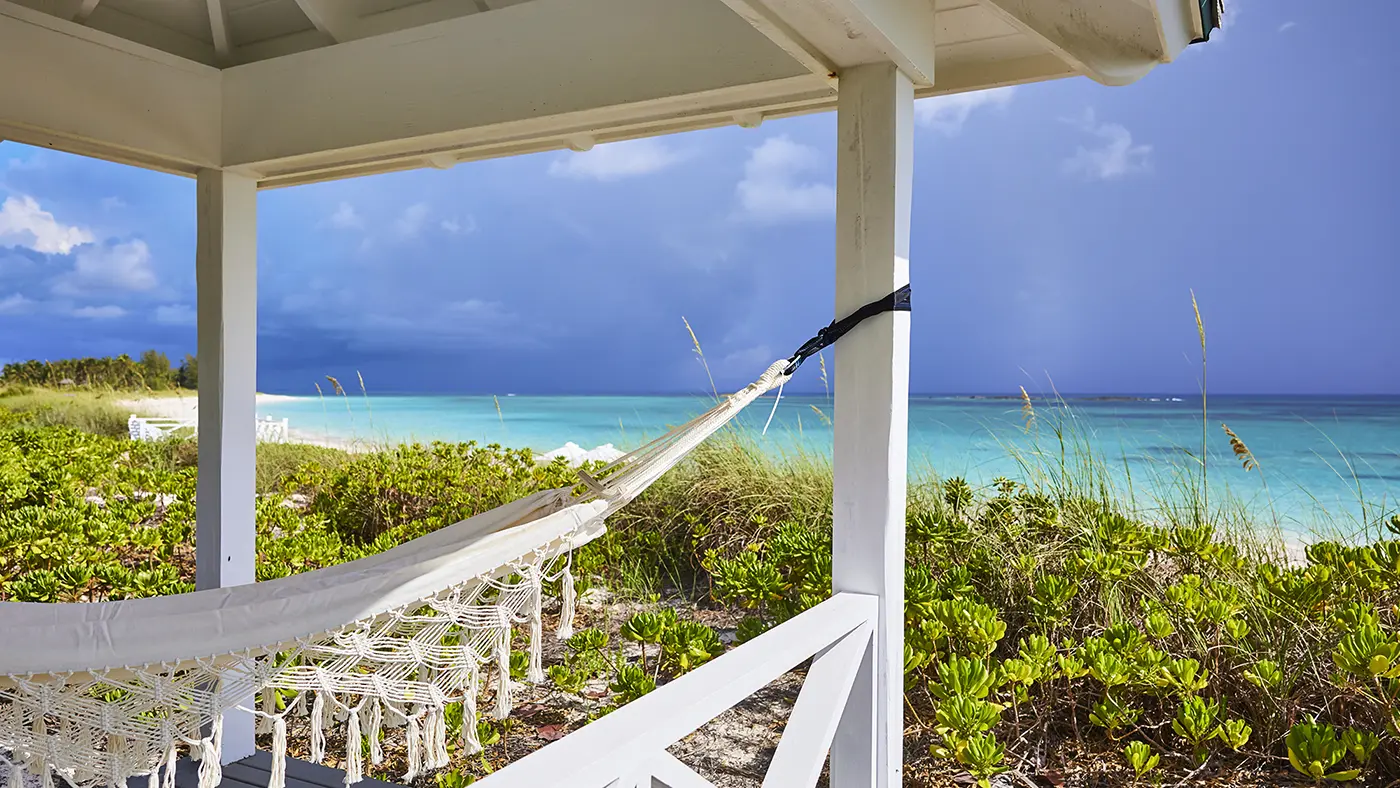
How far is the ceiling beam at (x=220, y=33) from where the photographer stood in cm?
214

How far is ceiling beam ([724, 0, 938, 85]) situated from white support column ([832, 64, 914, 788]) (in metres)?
0.04

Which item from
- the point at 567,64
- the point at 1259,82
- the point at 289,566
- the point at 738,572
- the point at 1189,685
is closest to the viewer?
the point at 567,64

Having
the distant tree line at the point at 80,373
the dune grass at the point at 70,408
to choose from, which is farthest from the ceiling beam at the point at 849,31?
the distant tree line at the point at 80,373

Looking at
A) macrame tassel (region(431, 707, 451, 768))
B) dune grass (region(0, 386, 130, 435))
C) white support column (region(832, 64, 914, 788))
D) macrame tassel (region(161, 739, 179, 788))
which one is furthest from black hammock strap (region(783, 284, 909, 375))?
dune grass (region(0, 386, 130, 435))

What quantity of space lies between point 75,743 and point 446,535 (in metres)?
0.56

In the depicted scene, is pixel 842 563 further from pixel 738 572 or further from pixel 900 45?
pixel 738 572

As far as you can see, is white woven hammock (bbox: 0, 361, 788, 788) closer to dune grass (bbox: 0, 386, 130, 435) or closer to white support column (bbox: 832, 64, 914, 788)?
white support column (bbox: 832, 64, 914, 788)

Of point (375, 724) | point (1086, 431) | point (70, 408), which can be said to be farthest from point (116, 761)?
point (70, 408)

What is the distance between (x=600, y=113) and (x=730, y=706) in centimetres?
124

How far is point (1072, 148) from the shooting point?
50.6ft

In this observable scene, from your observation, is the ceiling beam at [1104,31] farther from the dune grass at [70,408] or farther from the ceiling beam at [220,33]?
the dune grass at [70,408]

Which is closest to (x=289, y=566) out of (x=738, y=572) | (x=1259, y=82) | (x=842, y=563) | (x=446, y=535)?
(x=738, y=572)

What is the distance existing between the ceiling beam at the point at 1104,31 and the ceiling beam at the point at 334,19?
4.88 ft

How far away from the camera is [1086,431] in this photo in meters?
3.84
